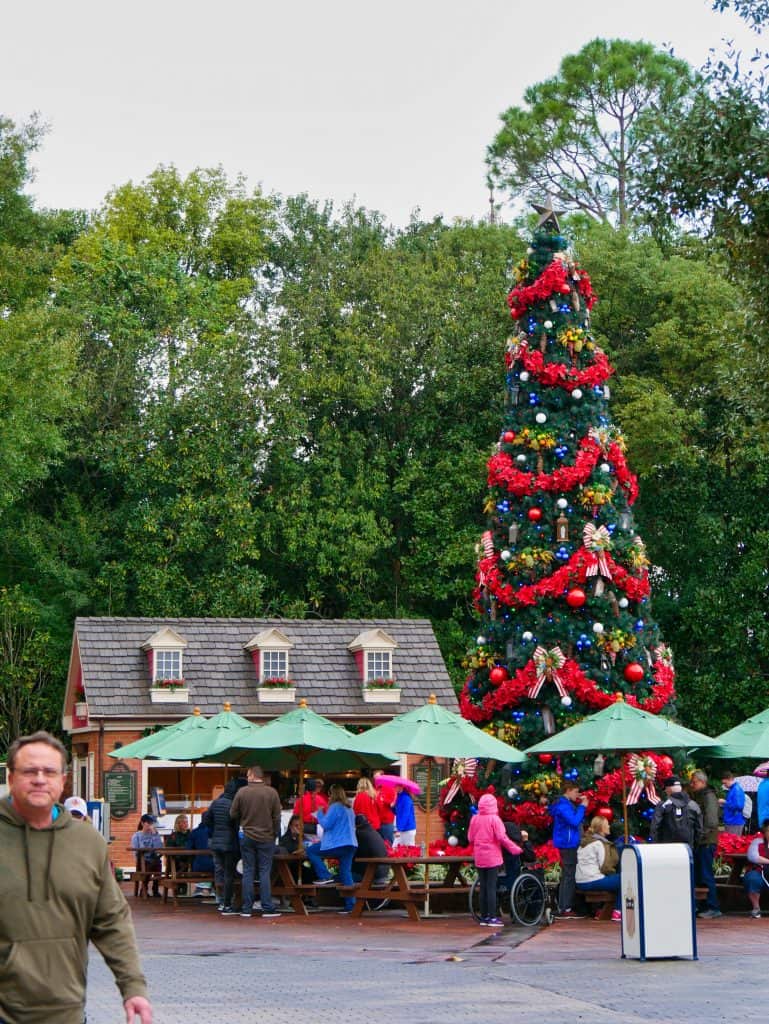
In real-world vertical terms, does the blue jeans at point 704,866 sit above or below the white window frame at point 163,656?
below

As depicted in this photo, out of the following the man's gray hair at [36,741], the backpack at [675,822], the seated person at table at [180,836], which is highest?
the man's gray hair at [36,741]

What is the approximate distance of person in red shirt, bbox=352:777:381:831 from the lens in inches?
889

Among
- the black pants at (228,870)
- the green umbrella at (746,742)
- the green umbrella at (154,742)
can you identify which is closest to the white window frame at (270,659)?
the green umbrella at (154,742)

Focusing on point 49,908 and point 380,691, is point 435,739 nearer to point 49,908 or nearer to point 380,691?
point 49,908

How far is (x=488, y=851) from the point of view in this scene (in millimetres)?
19219

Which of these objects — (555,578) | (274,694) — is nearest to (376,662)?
(274,694)

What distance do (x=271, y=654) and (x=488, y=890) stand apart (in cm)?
1734

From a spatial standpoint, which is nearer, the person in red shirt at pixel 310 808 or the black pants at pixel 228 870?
the black pants at pixel 228 870

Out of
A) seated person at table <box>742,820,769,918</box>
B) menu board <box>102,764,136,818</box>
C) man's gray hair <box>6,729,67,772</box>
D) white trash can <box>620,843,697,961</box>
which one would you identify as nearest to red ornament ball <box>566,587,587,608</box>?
seated person at table <box>742,820,769,918</box>

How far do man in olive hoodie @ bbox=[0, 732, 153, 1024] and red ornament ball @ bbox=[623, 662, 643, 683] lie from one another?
58.4 feet

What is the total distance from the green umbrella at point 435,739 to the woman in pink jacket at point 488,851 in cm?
90

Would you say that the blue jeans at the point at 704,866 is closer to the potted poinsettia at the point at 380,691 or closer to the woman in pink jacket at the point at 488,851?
the woman in pink jacket at the point at 488,851

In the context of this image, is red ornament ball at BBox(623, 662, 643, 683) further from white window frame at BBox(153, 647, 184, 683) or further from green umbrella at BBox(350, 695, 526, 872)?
white window frame at BBox(153, 647, 184, 683)

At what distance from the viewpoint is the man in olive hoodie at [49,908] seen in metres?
5.65
